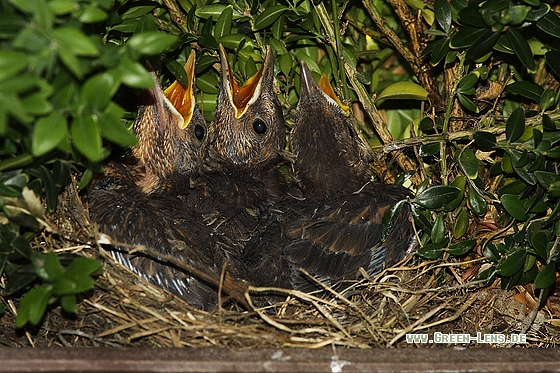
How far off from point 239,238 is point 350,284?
14.3 inches

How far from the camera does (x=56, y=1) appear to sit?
925 millimetres

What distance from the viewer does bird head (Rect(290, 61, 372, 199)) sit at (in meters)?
2.00

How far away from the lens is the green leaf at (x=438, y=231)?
1.67m

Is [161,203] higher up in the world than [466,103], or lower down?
lower down

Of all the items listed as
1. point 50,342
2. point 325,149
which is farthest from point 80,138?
point 325,149

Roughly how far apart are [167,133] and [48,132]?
1097 mm

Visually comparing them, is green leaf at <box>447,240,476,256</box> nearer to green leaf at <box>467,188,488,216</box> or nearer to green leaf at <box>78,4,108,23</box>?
green leaf at <box>467,188,488,216</box>

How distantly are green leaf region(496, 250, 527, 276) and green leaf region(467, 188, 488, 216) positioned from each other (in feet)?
0.45

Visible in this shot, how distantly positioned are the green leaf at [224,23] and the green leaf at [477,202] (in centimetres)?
84

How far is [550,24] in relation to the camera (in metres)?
1.43

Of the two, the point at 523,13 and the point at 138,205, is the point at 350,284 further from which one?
the point at 523,13

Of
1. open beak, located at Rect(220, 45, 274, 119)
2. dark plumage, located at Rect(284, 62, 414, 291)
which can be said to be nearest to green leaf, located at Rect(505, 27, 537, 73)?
dark plumage, located at Rect(284, 62, 414, 291)

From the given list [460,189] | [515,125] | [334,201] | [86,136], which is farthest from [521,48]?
[86,136]

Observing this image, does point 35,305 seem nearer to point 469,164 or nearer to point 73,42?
point 73,42
